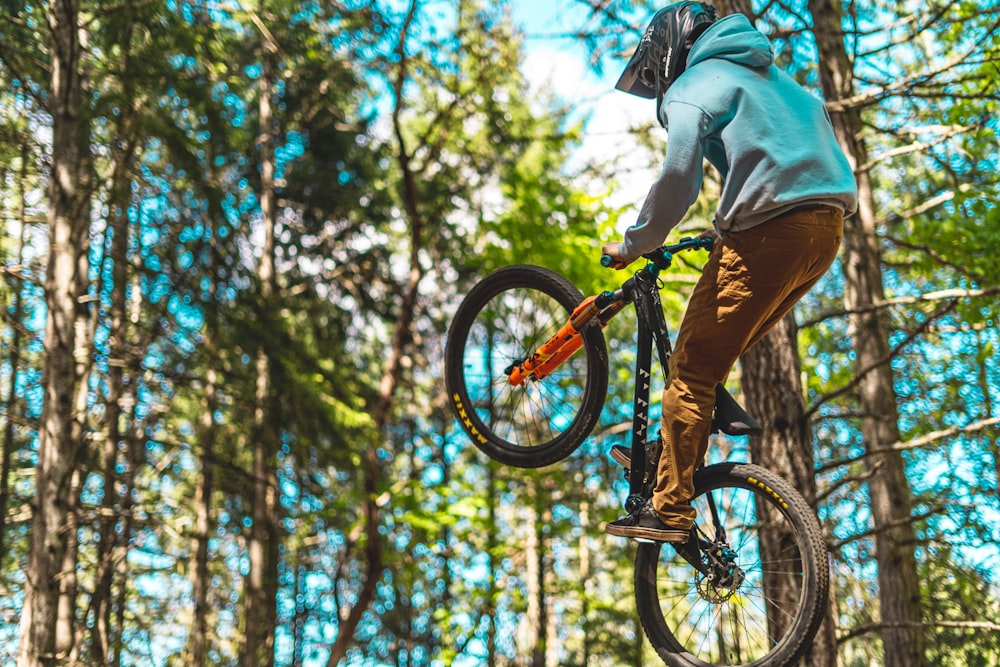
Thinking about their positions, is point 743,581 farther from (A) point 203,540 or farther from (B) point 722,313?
(A) point 203,540

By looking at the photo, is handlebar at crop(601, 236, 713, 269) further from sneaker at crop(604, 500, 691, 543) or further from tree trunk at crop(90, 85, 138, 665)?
tree trunk at crop(90, 85, 138, 665)

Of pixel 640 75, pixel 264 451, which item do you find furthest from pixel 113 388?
pixel 640 75

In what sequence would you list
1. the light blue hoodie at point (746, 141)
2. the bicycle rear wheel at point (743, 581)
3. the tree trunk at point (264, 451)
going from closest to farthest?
the light blue hoodie at point (746, 141) < the bicycle rear wheel at point (743, 581) < the tree trunk at point (264, 451)

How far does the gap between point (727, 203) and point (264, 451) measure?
10.0 metres

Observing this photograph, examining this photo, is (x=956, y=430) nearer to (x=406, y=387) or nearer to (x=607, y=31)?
(x=607, y=31)

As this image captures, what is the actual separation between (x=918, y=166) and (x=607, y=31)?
47.5 feet

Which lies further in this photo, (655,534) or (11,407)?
(11,407)

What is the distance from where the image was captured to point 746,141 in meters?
2.86

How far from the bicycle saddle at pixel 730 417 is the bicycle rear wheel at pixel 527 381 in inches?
18.2

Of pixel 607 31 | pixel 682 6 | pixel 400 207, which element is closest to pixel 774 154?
pixel 682 6

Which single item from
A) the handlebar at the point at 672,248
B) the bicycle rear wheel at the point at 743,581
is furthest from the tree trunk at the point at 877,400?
the handlebar at the point at 672,248

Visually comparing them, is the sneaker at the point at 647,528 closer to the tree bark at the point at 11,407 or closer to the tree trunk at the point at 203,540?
the tree trunk at the point at 203,540

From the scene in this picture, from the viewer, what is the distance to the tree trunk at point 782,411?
4.65 metres

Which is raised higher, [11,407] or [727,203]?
[11,407]
